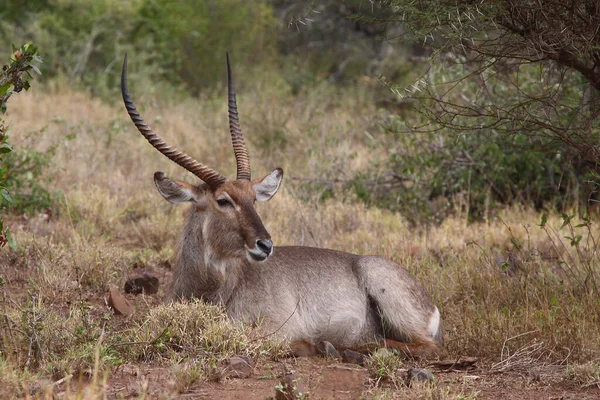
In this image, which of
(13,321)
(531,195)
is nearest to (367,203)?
(531,195)

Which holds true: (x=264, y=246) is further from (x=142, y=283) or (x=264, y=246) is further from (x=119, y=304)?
(x=142, y=283)

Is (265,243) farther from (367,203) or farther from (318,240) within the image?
(367,203)

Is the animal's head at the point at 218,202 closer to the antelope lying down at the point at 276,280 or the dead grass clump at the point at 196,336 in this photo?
the antelope lying down at the point at 276,280

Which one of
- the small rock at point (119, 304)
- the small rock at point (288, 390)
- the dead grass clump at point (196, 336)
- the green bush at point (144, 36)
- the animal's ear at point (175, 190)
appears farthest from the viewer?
the green bush at point (144, 36)

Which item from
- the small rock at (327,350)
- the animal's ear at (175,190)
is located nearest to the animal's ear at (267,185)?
the animal's ear at (175,190)

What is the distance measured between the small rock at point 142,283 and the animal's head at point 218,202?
1.29 metres

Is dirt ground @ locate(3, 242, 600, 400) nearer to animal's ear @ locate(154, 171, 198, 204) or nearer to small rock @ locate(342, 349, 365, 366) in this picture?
small rock @ locate(342, 349, 365, 366)

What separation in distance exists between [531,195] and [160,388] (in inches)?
258

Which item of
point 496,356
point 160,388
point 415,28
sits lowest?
point 496,356

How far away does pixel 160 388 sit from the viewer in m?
4.66

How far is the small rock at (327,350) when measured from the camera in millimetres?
5832

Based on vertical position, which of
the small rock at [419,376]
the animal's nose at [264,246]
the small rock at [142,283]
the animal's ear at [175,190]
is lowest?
the small rock at [142,283]

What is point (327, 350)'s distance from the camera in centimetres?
A: 584

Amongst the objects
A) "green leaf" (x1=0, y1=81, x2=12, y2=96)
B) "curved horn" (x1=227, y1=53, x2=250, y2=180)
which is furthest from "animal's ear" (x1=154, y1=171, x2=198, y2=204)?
"green leaf" (x1=0, y1=81, x2=12, y2=96)
